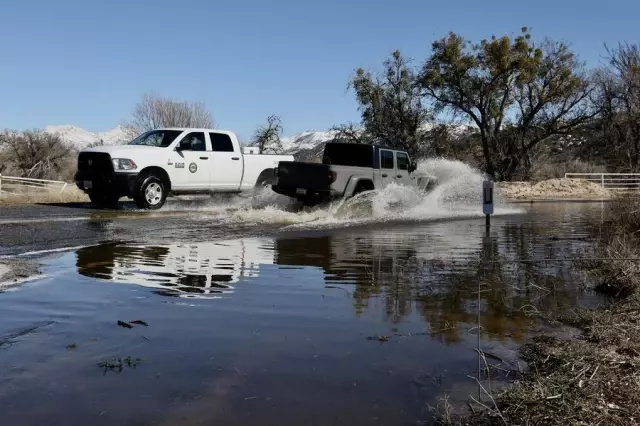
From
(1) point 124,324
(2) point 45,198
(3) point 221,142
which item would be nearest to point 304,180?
(3) point 221,142

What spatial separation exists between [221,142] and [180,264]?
9.84 meters

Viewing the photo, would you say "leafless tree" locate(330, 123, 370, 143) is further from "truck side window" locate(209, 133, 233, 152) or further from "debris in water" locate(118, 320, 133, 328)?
"debris in water" locate(118, 320, 133, 328)

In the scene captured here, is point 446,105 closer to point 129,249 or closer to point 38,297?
point 129,249

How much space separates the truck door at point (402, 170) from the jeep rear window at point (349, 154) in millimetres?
1066

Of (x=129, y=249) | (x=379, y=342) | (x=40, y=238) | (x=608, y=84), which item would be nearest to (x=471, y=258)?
(x=379, y=342)

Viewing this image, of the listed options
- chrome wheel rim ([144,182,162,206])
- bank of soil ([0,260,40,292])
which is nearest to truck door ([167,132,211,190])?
chrome wheel rim ([144,182,162,206])

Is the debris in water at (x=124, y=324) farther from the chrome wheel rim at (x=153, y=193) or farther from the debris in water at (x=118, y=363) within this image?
the chrome wheel rim at (x=153, y=193)

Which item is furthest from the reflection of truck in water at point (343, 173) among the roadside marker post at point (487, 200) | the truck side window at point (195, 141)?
the roadside marker post at point (487, 200)

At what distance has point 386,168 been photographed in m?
15.9

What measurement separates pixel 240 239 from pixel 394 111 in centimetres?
3284

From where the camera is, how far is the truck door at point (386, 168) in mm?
15656

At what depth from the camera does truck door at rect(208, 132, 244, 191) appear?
16750 mm

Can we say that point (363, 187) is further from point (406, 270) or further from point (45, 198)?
point (45, 198)

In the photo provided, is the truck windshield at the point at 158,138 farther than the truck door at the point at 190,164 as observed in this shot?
Yes
